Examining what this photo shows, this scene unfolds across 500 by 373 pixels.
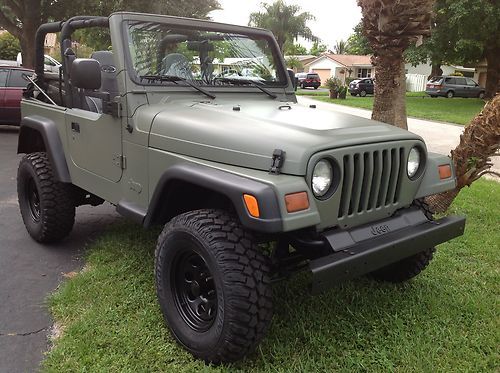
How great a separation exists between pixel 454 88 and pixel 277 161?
105 ft

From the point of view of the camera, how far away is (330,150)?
8.09 feet

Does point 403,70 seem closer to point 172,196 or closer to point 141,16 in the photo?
point 141,16

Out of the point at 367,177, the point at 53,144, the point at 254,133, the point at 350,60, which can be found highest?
the point at 350,60

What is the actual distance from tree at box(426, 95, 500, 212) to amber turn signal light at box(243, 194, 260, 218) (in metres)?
3.22

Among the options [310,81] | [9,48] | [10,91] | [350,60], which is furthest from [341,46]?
[10,91]

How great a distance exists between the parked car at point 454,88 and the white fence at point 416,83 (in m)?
13.4

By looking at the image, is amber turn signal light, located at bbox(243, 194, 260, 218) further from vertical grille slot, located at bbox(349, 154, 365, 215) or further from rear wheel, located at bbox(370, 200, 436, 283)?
rear wheel, located at bbox(370, 200, 436, 283)

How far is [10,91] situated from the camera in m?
10.4

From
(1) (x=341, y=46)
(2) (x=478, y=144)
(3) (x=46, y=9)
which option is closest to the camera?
(2) (x=478, y=144)


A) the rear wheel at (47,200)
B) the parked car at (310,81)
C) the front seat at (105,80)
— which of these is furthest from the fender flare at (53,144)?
the parked car at (310,81)

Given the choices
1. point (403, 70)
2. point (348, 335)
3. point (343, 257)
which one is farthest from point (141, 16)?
point (403, 70)

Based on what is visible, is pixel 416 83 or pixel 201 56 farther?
pixel 416 83

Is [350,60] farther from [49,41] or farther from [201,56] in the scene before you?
[201,56]

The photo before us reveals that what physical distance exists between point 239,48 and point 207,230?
2.04m
